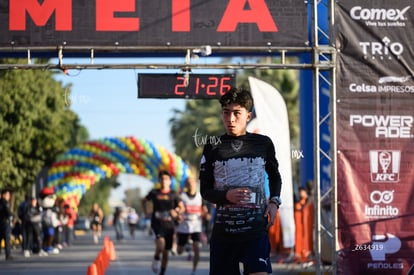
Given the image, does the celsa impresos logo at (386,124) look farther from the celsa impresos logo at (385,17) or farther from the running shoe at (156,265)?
the running shoe at (156,265)

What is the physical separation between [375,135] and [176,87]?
2.77 m

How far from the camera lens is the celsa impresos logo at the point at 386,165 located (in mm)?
13859

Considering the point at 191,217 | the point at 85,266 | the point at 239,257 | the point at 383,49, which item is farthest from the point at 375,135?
the point at 85,266

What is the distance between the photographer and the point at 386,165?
13.9 metres

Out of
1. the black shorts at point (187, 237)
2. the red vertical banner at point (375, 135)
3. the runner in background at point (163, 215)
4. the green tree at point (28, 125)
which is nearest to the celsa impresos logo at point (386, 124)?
the red vertical banner at point (375, 135)

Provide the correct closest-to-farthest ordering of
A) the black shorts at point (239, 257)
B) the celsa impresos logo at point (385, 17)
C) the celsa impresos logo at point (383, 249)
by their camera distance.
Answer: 1. the black shorts at point (239, 257)
2. the celsa impresos logo at point (383, 249)
3. the celsa impresos logo at point (385, 17)

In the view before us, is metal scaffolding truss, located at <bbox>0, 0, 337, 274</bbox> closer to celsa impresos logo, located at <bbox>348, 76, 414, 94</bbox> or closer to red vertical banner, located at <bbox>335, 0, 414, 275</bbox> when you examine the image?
red vertical banner, located at <bbox>335, 0, 414, 275</bbox>

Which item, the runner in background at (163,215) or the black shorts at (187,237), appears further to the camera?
the black shorts at (187,237)

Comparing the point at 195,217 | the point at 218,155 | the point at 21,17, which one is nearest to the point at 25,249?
the point at 195,217

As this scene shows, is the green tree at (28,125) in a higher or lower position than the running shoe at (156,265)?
higher

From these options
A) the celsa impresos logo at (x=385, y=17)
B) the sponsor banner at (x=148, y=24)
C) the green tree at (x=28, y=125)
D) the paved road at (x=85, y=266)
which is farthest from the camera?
the green tree at (x=28, y=125)

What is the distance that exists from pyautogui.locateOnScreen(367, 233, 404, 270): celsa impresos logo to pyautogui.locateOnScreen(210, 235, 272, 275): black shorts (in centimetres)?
572

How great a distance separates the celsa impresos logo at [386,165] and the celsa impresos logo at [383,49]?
50.8 inches

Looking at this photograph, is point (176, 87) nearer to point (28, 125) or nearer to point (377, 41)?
point (377, 41)
